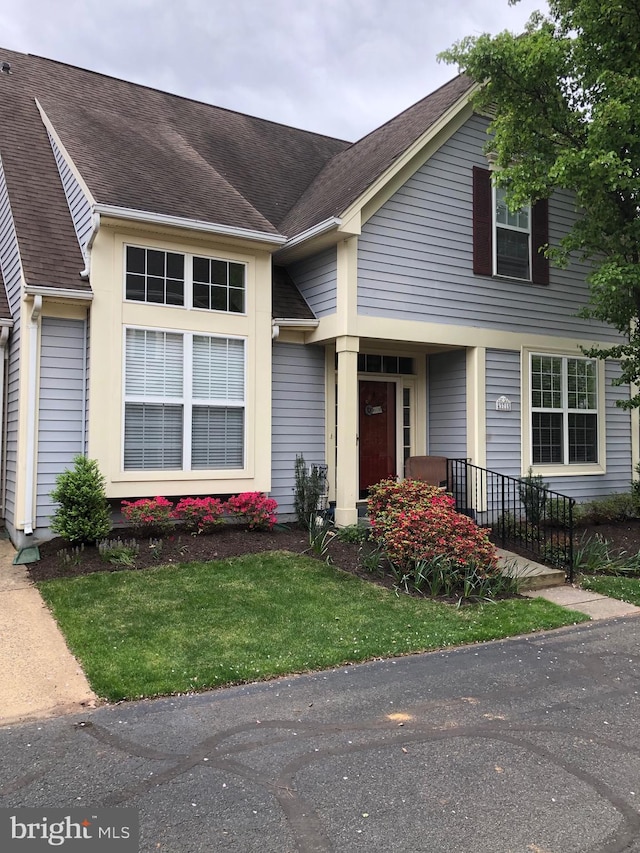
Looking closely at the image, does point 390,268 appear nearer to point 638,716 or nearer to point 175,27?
point 638,716

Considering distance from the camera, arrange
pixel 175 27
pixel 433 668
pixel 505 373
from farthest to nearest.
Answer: pixel 175 27 < pixel 505 373 < pixel 433 668

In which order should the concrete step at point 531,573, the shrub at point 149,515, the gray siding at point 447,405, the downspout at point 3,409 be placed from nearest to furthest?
the concrete step at point 531,573, the shrub at point 149,515, the downspout at point 3,409, the gray siding at point 447,405

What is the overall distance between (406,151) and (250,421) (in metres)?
4.77

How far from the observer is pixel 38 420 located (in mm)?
8367

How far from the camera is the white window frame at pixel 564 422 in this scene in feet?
37.2

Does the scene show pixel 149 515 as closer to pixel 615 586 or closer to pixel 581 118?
pixel 615 586

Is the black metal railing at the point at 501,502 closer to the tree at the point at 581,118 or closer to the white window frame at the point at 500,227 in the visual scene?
the tree at the point at 581,118

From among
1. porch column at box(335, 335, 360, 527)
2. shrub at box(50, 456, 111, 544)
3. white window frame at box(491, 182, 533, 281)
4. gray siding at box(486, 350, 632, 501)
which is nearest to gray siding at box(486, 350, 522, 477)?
gray siding at box(486, 350, 632, 501)

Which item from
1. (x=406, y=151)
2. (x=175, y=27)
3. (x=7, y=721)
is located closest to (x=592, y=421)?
(x=406, y=151)

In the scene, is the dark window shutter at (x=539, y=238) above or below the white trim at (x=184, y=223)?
above

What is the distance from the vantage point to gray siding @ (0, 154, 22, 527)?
905 cm

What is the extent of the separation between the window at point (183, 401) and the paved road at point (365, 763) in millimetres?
4800

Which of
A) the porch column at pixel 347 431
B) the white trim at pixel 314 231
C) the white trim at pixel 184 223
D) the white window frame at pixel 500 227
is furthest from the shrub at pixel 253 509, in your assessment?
the white window frame at pixel 500 227

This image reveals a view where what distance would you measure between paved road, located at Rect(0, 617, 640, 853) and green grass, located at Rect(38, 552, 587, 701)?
33 cm
